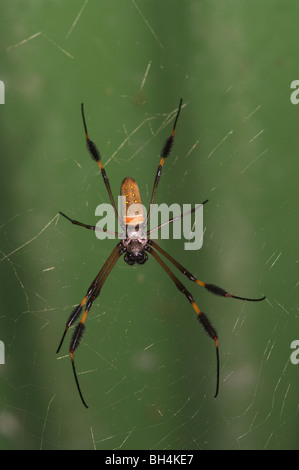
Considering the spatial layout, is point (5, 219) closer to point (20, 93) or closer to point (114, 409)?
point (20, 93)

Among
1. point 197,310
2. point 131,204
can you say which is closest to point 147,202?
point 131,204

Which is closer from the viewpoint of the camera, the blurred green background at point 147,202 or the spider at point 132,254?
the blurred green background at point 147,202

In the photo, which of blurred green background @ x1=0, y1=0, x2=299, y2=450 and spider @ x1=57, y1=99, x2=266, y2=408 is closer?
blurred green background @ x1=0, y1=0, x2=299, y2=450

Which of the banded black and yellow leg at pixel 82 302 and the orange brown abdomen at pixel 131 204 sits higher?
the orange brown abdomen at pixel 131 204

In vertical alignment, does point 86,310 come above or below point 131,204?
below

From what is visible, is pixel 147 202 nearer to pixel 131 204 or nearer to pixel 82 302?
pixel 131 204

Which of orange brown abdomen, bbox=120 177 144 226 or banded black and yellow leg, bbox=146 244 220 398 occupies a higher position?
orange brown abdomen, bbox=120 177 144 226

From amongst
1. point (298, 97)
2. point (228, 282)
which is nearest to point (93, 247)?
point (228, 282)
